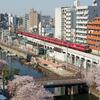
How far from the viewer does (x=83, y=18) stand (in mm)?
46375

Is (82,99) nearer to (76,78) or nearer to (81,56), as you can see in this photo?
(76,78)

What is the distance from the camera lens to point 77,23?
48031 mm

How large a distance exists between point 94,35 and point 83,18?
6.48 meters

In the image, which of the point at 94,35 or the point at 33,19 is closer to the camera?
the point at 94,35

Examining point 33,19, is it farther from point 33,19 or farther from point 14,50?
point 14,50

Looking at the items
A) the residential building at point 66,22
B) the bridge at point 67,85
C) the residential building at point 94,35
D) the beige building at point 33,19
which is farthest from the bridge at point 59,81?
the beige building at point 33,19

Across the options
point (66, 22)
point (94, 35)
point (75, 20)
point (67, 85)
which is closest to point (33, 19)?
point (66, 22)

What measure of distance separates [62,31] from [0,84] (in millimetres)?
29919

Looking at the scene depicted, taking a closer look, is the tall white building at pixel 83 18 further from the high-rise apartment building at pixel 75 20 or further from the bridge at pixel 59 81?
the bridge at pixel 59 81

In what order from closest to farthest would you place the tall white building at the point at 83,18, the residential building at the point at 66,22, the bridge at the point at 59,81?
the bridge at the point at 59,81
the tall white building at the point at 83,18
the residential building at the point at 66,22

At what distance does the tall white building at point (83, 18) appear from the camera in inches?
1804

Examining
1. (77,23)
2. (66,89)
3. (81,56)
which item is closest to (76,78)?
(66,89)

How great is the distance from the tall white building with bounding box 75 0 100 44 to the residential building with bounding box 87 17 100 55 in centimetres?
373

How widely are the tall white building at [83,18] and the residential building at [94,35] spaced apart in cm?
373
